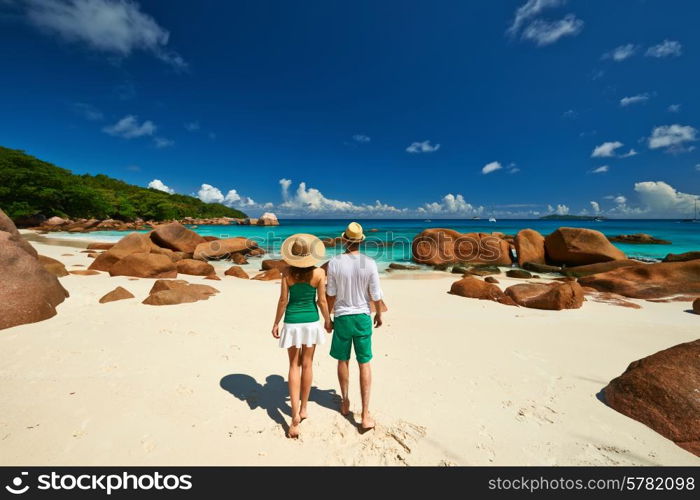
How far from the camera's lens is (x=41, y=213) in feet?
131

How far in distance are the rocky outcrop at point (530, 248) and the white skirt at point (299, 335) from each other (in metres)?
18.6

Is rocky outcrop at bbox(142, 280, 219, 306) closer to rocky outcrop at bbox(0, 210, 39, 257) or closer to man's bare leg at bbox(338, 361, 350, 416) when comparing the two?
rocky outcrop at bbox(0, 210, 39, 257)

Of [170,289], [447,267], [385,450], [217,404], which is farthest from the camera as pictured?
[447,267]

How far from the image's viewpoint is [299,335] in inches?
110

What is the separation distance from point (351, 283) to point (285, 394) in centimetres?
170

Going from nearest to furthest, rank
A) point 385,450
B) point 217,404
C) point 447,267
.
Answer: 1. point 385,450
2. point 217,404
3. point 447,267

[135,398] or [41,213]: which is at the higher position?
[41,213]

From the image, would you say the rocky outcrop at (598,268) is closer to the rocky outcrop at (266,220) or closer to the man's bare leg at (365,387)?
the man's bare leg at (365,387)

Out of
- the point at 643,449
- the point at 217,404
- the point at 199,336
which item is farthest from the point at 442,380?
the point at 199,336

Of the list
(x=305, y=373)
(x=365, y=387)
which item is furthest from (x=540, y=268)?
(x=305, y=373)

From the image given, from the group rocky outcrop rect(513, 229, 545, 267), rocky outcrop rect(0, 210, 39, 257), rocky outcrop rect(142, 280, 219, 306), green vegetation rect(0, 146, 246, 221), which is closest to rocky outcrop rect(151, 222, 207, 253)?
rocky outcrop rect(0, 210, 39, 257)

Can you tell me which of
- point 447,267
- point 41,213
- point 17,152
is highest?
point 17,152
